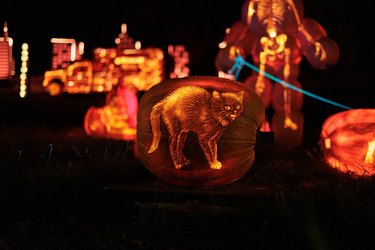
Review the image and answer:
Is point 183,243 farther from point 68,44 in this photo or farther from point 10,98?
point 68,44

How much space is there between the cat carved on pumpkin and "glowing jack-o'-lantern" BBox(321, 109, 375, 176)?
1517 mm

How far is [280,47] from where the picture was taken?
7344 mm

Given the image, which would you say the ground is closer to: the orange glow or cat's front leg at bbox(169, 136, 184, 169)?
cat's front leg at bbox(169, 136, 184, 169)

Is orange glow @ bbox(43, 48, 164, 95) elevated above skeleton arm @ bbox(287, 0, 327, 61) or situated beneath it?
situated beneath

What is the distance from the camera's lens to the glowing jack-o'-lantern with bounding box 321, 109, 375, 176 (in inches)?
222

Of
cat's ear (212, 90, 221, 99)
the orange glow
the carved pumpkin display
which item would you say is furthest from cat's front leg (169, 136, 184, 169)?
the orange glow

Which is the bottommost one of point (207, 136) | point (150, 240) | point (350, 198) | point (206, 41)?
point (150, 240)

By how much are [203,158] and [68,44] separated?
9.99 m

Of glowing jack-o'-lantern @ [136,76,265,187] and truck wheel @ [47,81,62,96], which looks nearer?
glowing jack-o'-lantern @ [136,76,265,187]

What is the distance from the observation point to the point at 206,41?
16016 millimetres

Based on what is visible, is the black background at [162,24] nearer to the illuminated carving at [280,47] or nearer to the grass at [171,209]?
the illuminated carving at [280,47]

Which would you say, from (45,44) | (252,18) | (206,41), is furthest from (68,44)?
(252,18)

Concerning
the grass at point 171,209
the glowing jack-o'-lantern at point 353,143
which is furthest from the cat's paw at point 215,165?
the glowing jack-o'-lantern at point 353,143

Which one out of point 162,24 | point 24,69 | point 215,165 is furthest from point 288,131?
point 162,24
